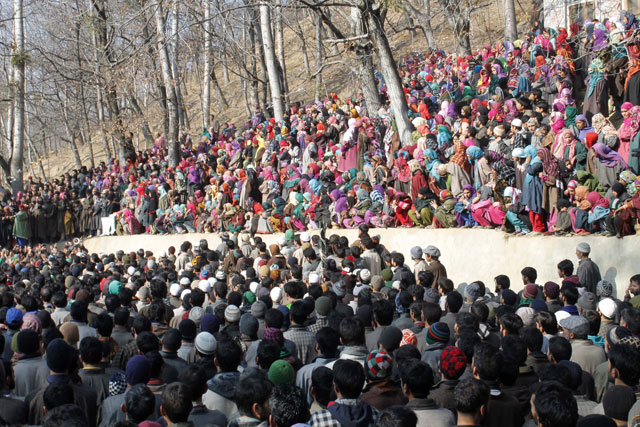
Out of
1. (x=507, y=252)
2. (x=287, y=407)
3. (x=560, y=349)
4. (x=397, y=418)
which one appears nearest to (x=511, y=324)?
(x=560, y=349)

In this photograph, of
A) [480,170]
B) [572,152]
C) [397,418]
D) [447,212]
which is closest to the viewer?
[397,418]

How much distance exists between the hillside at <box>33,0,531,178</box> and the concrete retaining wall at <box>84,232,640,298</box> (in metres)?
13.7

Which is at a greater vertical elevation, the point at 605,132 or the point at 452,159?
the point at 605,132

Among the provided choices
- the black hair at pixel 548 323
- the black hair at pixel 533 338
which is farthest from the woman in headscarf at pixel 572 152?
the black hair at pixel 533 338

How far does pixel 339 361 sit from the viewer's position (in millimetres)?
4887

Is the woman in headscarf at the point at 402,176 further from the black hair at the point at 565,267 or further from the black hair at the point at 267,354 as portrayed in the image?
the black hair at the point at 267,354

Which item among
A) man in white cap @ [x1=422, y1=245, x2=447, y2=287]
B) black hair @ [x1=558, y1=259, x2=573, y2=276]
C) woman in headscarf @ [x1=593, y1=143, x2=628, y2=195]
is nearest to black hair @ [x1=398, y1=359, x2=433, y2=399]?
black hair @ [x1=558, y1=259, x2=573, y2=276]

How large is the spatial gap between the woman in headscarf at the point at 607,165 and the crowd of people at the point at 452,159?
16 mm

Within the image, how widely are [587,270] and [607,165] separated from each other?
2.13 meters

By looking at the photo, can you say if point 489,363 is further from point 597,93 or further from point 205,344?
point 597,93

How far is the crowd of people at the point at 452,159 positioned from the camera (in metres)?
11.7

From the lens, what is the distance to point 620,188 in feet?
35.2

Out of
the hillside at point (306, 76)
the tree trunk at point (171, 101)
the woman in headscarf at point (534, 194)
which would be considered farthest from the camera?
the hillside at point (306, 76)

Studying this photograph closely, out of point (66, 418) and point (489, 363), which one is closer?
point (66, 418)
